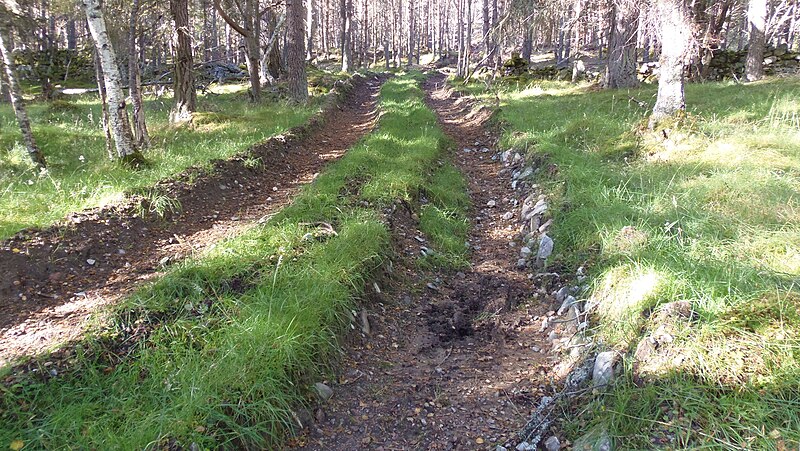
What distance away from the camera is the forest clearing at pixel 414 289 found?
8.40ft

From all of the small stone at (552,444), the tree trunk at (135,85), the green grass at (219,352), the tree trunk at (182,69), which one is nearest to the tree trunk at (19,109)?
the tree trunk at (135,85)

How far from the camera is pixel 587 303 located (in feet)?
12.3

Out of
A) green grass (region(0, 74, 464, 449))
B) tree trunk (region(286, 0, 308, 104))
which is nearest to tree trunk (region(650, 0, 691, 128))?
green grass (region(0, 74, 464, 449))

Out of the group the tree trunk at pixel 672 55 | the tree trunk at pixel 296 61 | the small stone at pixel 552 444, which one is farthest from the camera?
the tree trunk at pixel 296 61

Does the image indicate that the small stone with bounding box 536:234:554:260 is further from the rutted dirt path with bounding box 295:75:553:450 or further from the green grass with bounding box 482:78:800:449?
the rutted dirt path with bounding box 295:75:553:450

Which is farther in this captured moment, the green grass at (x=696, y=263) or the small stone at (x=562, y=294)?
the small stone at (x=562, y=294)

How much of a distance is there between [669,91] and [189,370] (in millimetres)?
8744

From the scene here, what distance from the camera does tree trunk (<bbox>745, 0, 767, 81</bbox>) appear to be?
15.4 meters

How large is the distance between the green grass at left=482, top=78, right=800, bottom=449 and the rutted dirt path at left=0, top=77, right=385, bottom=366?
12.5 feet

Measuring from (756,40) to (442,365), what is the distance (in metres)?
18.6

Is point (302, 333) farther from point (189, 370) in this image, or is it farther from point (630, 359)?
point (630, 359)

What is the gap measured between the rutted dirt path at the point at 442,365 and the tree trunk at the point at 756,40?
16121mm

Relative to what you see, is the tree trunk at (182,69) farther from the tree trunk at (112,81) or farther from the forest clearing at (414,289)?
the tree trunk at (112,81)

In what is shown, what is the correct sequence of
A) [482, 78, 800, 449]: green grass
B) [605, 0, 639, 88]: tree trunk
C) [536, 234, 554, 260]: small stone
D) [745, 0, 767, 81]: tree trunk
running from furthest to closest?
[745, 0, 767, 81]: tree trunk, [605, 0, 639, 88]: tree trunk, [536, 234, 554, 260]: small stone, [482, 78, 800, 449]: green grass
